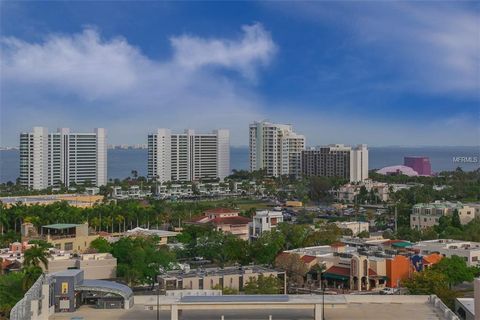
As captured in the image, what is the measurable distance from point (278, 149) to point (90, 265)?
99.1ft

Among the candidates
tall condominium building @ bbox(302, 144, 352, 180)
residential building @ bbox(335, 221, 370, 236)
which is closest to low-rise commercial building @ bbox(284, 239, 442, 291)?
residential building @ bbox(335, 221, 370, 236)

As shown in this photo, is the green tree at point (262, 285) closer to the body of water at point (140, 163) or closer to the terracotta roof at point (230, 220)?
the terracotta roof at point (230, 220)

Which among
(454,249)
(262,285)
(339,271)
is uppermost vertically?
(454,249)

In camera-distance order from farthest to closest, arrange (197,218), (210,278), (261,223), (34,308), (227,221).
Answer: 1. (197,218)
2. (227,221)
3. (261,223)
4. (210,278)
5. (34,308)

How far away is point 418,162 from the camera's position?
55.0m

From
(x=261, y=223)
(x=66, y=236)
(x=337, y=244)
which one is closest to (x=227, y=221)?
(x=261, y=223)

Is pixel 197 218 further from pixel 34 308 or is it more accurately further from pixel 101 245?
pixel 34 308

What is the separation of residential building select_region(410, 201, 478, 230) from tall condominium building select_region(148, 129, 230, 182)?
798 inches

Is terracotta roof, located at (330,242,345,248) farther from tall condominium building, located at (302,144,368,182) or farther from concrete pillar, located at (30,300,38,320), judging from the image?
tall condominium building, located at (302,144,368,182)

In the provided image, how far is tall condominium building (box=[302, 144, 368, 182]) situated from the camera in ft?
122

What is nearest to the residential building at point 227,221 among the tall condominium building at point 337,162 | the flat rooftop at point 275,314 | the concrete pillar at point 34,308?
the flat rooftop at point 275,314

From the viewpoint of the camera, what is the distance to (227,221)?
59.8 ft

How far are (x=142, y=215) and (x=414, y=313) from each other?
13073 millimetres

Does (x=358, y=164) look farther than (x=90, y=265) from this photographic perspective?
Yes
